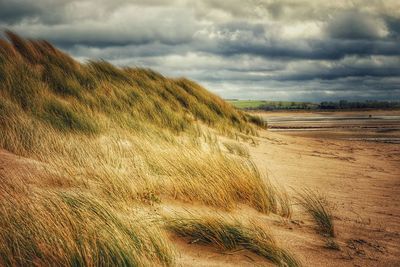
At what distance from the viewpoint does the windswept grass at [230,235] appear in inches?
92.1

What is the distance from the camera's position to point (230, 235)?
2488 mm

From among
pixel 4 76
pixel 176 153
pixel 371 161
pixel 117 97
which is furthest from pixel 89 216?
pixel 371 161

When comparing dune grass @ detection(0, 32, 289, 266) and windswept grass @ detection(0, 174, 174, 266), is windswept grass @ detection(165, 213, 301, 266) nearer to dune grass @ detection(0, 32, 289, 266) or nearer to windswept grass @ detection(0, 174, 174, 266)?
dune grass @ detection(0, 32, 289, 266)

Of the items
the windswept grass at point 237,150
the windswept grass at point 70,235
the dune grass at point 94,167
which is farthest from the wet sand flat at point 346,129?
the windswept grass at point 70,235

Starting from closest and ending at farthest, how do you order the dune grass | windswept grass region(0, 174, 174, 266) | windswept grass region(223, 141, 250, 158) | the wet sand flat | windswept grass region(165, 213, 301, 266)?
windswept grass region(0, 174, 174, 266)
the dune grass
windswept grass region(165, 213, 301, 266)
windswept grass region(223, 141, 250, 158)
the wet sand flat

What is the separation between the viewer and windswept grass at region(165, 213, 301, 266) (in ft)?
7.67

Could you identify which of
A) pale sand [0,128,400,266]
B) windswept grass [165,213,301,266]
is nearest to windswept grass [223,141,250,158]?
pale sand [0,128,400,266]

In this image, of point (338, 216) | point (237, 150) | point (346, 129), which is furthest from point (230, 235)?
point (346, 129)

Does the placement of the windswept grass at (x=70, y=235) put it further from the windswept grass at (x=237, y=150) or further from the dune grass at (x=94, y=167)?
the windswept grass at (x=237, y=150)

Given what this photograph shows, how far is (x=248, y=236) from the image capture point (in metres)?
2.48

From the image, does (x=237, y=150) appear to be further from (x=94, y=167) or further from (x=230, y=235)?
(x=230, y=235)

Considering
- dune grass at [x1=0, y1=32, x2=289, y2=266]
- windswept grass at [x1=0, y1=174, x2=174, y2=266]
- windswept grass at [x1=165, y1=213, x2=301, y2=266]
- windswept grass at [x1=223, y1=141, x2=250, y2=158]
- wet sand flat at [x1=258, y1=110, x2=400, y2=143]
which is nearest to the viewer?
windswept grass at [x1=0, y1=174, x2=174, y2=266]

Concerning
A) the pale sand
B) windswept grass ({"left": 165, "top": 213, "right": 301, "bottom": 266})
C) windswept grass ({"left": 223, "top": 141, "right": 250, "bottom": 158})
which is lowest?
the pale sand

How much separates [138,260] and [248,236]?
2.85 ft
